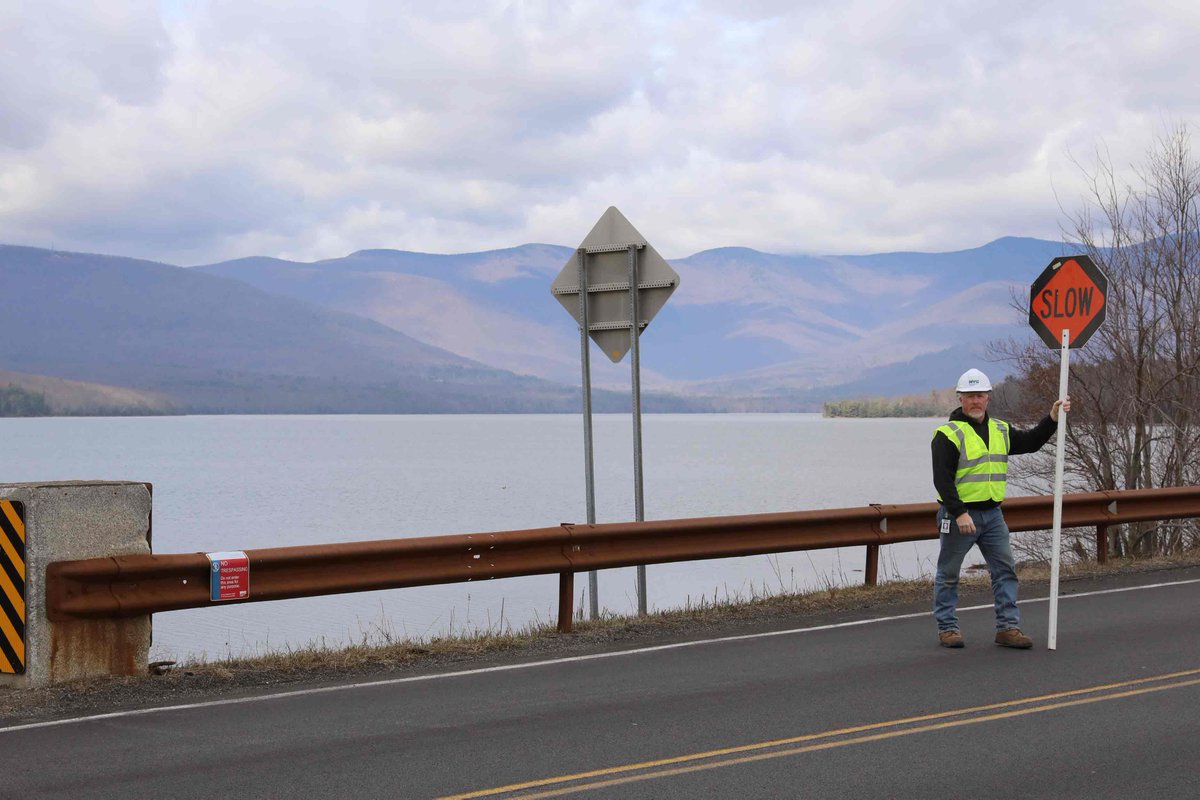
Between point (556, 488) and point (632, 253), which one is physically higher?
point (632, 253)

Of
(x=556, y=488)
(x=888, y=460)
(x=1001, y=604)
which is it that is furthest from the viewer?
(x=888, y=460)

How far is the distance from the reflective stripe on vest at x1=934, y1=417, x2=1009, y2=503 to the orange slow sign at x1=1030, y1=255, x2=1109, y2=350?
1.14m

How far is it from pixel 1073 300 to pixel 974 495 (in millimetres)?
1915

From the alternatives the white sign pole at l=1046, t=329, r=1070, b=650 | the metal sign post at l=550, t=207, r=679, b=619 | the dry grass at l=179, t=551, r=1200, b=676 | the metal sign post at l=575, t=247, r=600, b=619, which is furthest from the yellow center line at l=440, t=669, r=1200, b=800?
A: the metal sign post at l=575, t=247, r=600, b=619

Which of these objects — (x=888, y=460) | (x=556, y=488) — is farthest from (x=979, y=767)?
(x=888, y=460)

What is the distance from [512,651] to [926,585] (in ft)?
16.7

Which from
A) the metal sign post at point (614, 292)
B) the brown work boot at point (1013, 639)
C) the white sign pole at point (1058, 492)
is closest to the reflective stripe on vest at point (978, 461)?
the white sign pole at point (1058, 492)

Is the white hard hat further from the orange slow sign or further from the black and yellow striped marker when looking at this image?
the black and yellow striped marker

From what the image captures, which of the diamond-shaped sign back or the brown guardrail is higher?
the diamond-shaped sign back

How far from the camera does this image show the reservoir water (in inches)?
855

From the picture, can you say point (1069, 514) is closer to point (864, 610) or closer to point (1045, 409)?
point (864, 610)

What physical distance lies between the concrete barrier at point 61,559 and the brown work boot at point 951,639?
5735 mm

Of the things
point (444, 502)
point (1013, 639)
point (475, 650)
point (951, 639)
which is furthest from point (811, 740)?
point (444, 502)

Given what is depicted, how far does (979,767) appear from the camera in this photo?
626cm
